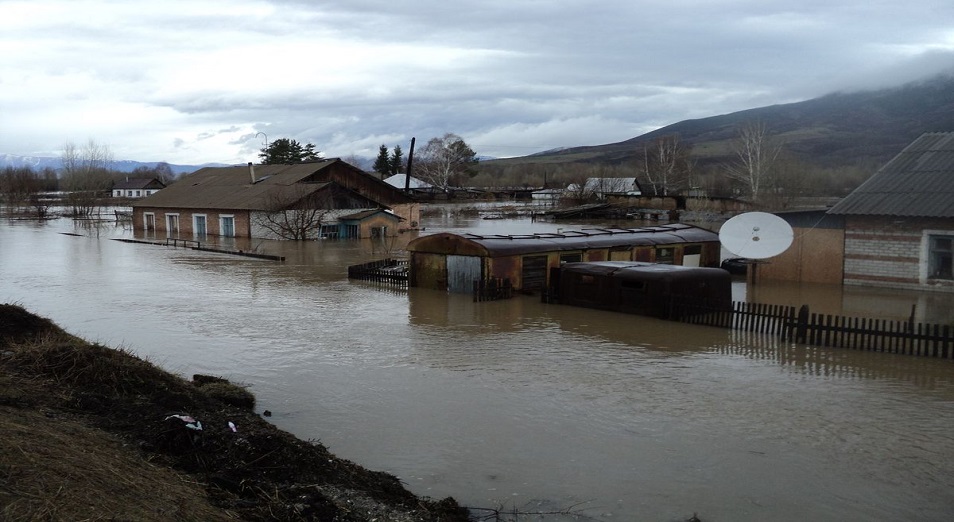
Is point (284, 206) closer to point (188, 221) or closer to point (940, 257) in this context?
point (188, 221)

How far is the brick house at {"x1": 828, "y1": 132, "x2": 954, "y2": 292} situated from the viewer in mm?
23578

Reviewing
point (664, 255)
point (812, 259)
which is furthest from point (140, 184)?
point (812, 259)

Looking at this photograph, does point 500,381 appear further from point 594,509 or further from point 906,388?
point 906,388

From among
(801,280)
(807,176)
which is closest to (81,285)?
(801,280)

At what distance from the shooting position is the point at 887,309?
22.1 m

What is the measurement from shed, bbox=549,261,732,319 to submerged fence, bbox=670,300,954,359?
267mm

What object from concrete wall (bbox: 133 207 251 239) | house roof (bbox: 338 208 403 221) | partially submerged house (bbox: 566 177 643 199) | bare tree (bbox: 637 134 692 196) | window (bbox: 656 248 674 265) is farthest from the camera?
bare tree (bbox: 637 134 692 196)

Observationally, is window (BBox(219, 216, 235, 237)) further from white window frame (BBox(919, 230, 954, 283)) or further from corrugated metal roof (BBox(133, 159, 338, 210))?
white window frame (BBox(919, 230, 954, 283))

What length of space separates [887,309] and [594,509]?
56.0 feet

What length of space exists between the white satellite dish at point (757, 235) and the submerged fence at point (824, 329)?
450 centimetres

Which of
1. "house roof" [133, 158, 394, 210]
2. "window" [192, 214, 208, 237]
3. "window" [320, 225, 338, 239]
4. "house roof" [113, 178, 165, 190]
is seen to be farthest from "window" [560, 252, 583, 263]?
"house roof" [113, 178, 165, 190]

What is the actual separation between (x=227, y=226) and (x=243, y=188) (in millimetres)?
5142

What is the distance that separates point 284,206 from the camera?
48.5 metres

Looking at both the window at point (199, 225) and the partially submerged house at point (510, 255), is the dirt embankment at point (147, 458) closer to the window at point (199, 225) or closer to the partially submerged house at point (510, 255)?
the partially submerged house at point (510, 255)
